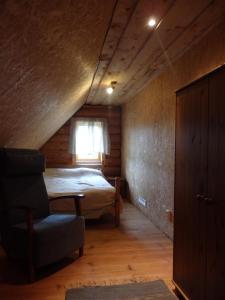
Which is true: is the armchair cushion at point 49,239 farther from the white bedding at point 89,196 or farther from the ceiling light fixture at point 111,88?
the ceiling light fixture at point 111,88

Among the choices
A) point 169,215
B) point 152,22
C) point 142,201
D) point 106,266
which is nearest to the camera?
point 152,22

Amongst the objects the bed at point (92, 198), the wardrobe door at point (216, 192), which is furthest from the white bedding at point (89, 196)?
the wardrobe door at point (216, 192)

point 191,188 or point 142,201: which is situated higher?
point 191,188

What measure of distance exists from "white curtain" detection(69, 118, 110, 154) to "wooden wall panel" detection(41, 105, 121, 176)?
17cm

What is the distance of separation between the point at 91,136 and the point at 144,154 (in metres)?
2.06

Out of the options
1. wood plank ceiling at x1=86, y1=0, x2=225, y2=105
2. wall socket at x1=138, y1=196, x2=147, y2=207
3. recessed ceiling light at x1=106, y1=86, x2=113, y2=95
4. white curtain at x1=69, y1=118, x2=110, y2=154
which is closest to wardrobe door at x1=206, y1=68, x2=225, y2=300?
wood plank ceiling at x1=86, y1=0, x2=225, y2=105

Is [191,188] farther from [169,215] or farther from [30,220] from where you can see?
[169,215]

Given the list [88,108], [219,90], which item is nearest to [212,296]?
[219,90]

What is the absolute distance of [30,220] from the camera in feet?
7.60

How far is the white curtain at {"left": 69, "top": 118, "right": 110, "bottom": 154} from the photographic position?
616cm

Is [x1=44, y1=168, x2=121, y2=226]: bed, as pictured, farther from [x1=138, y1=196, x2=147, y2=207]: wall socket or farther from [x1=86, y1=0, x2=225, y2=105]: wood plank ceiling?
[x1=86, y1=0, x2=225, y2=105]: wood plank ceiling

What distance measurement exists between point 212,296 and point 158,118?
8.42 feet

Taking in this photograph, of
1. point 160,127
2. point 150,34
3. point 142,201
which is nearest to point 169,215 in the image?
point 160,127

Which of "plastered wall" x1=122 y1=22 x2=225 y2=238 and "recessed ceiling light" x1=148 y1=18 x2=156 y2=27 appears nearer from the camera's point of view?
"recessed ceiling light" x1=148 y1=18 x2=156 y2=27
